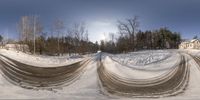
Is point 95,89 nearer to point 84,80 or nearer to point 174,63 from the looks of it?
point 84,80

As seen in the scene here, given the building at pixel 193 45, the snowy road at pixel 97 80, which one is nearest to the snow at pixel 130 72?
the snowy road at pixel 97 80

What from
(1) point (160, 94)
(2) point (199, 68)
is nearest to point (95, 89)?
(1) point (160, 94)

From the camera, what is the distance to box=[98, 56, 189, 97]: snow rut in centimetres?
1098

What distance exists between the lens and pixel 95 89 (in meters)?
11.3

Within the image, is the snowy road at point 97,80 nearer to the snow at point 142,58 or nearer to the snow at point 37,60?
the snow at point 37,60

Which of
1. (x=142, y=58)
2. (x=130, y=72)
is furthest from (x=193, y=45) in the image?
(x=130, y=72)

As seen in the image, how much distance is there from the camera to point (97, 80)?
11.5 metres

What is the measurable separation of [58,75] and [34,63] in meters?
1.18

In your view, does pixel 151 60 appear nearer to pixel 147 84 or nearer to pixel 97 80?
pixel 147 84

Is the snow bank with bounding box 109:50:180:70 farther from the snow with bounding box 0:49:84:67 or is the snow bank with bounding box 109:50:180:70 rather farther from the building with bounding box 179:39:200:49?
the building with bounding box 179:39:200:49

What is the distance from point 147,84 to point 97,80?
1.85 metres

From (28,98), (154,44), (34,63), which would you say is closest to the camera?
(28,98)

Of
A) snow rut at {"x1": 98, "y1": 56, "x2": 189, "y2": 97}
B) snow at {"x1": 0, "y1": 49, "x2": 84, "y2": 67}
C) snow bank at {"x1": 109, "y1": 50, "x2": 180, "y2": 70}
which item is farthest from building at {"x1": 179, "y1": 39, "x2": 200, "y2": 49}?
snow at {"x1": 0, "y1": 49, "x2": 84, "y2": 67}

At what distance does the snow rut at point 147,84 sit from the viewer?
1098 cm
